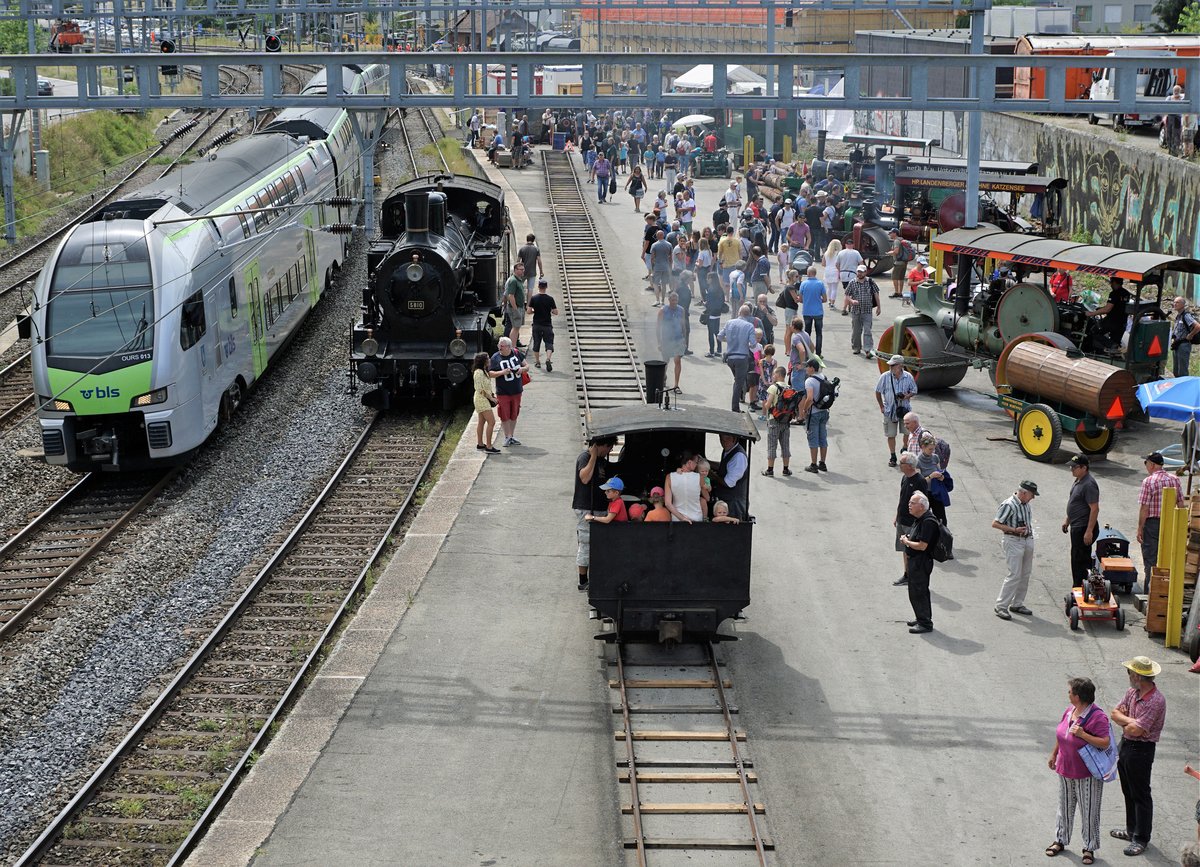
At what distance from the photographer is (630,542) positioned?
12.1 meters

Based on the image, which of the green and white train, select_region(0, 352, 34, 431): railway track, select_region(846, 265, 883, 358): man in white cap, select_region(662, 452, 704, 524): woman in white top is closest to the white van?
select_region(846, 265, 883, 358): man in white cap

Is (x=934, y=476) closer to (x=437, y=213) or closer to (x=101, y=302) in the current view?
(x=437, y=213)

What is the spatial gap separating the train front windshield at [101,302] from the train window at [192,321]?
0.41 meters

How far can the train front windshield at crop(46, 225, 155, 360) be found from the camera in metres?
17.8

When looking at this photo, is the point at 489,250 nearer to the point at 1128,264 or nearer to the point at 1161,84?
the point at 1128,264

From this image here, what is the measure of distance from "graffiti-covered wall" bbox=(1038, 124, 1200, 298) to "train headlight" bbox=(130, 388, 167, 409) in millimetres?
18470

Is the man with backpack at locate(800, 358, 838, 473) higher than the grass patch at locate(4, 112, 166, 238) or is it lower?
lower

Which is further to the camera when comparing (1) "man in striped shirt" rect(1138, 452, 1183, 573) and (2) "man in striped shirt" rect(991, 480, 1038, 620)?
(1) "man in striped shirt" rect(1138, 452, 1183, 573)

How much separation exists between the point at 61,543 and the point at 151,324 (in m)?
2.98

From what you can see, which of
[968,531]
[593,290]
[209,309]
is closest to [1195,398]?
[968,531]

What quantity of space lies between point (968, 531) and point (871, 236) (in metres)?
15.0

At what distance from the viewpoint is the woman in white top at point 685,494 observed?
40.2ft

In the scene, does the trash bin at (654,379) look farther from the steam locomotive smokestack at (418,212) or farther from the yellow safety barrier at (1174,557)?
the yellow safety barrier at (1174,557)

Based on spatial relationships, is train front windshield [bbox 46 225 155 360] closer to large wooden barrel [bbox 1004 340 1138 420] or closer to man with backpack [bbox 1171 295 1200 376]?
large wooden barrel [bbox 1004 340 1138 420]
